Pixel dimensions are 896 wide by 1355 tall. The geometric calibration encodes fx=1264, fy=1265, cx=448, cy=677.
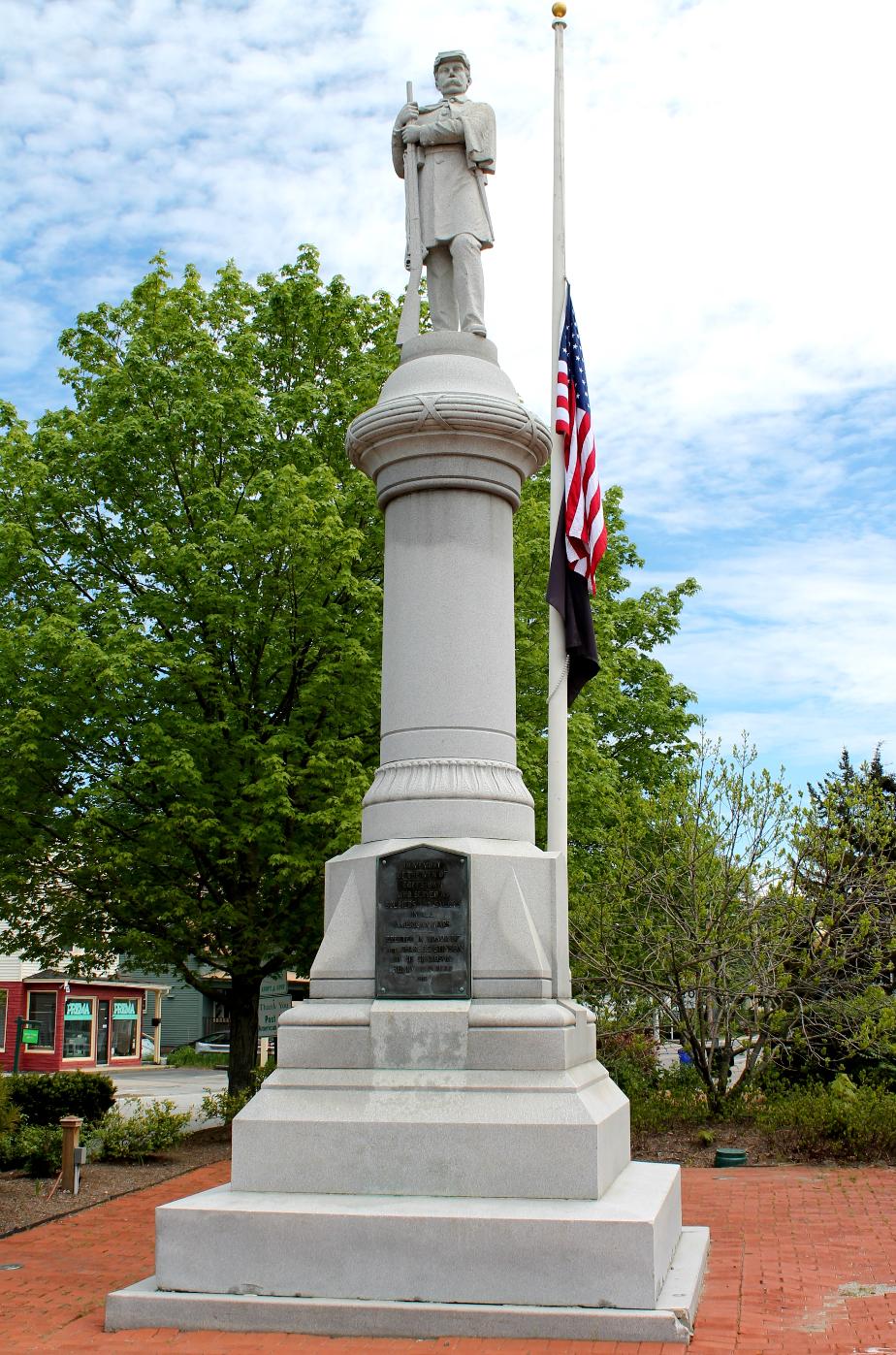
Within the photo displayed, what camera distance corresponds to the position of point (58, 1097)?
16.1m

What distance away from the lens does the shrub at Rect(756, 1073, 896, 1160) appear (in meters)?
13.2

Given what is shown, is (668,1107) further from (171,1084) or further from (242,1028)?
(171,1084)

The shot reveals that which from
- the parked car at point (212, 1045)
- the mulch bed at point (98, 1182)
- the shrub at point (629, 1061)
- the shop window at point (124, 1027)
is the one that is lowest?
the parked car at point (212, 1045)

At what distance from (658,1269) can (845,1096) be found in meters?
8.45

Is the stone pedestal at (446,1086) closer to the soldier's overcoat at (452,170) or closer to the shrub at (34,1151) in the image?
the soldier's overcoat at (452,170)

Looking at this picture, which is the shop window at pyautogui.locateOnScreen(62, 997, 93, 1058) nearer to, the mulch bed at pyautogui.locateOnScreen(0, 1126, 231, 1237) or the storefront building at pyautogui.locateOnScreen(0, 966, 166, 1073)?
the storefront building at pyautogui.locateOnScreen(0, 966, 166, 1073)

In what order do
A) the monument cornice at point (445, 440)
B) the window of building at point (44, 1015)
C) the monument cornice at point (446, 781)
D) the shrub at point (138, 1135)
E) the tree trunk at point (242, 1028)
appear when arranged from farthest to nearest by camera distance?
the window of building at point (44, 1015)
the tree trunk at point (242, 1028)
the shrub at point (138, 1135)
the monument cornice at point (445, 440)
the monument cornice at point (446, 781)

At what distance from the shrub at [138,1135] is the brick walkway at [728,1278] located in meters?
2.54

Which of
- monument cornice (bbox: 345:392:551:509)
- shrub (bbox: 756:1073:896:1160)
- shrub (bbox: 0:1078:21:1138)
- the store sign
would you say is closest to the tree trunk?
shrub (bbox: 0:1078:21:1138)

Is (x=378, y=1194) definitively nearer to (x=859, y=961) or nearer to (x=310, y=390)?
(x=859, y=961)

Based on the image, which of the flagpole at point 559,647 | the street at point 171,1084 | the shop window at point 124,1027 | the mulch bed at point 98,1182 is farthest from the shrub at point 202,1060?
the flagpole at point 559,647

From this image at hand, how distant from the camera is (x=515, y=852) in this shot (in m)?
8.04

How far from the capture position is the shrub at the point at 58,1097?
16078 millimetres

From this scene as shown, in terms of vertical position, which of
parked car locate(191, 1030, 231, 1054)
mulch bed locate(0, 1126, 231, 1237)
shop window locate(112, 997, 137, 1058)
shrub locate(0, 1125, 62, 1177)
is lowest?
parked car locate(191, 1030, 231, 1054)
